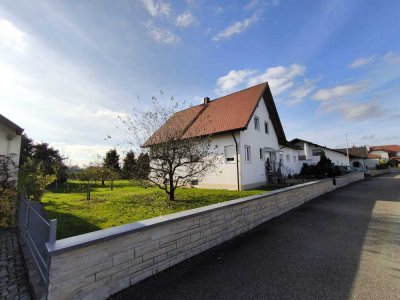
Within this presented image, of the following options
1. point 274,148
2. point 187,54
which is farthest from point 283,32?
point 274,148

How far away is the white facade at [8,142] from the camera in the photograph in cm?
892

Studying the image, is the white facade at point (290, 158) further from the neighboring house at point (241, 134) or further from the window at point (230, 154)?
the window at point (230, 154)

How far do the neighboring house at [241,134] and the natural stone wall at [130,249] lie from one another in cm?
780

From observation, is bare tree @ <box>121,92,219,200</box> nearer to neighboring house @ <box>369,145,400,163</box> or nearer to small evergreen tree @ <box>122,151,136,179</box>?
small evergreen tree @ <box>122,151,136,179</box>

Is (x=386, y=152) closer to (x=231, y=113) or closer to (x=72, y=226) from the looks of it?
(x=231, y=113)

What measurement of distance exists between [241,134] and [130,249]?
12574 mm

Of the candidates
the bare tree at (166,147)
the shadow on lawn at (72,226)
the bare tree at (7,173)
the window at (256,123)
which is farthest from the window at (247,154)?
the bare tree at (7,173)

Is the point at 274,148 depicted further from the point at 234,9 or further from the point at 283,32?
the point at 234,9

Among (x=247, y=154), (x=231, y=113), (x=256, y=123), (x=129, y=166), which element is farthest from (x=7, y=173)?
(x=256, y=123)

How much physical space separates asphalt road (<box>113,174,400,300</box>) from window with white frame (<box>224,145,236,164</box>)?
28.2 feet

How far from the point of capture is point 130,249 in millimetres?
3498

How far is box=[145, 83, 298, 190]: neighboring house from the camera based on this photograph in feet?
49.1

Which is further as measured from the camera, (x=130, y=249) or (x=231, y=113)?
(x=231, y=113)

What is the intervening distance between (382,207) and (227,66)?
10679 mm
